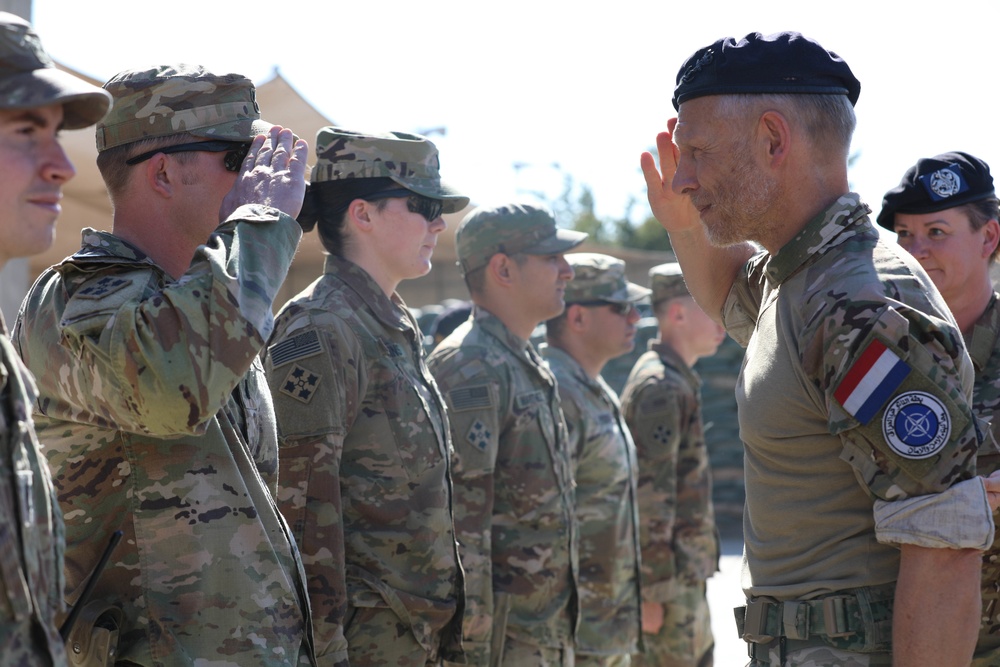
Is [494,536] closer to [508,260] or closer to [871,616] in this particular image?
[508,260]

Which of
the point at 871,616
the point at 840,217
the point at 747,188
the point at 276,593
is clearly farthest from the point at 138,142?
the point at 871,616

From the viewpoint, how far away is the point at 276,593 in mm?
2383

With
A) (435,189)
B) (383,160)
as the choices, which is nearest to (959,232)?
(435,189)

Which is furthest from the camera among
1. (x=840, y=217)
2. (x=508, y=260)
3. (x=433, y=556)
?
(x=508, y=260)

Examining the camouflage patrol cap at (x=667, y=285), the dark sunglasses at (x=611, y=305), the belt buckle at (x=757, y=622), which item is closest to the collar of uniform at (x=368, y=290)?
the belt buckle at (x=757, y=622)

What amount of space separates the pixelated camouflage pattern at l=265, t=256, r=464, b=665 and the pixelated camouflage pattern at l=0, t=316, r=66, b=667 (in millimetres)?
1429

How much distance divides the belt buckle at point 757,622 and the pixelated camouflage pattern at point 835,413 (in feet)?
0.11

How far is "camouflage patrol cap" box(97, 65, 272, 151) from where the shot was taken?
8.48 ft

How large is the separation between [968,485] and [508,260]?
3.30 metres

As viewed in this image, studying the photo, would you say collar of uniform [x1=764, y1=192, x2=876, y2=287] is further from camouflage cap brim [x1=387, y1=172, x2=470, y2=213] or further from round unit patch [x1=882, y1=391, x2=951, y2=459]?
camouflage cap brim [x1=387, y1=172, x2=470, y2=213]

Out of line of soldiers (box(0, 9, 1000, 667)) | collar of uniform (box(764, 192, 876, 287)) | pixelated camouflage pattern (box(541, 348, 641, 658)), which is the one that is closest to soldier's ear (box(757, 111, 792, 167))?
line of soldiers (box(0, 9, 1000, 667))

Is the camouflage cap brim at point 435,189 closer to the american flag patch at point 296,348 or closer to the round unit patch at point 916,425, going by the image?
the american flag patch at point 296,348

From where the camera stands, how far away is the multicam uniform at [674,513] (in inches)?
256

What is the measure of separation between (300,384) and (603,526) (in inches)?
103
